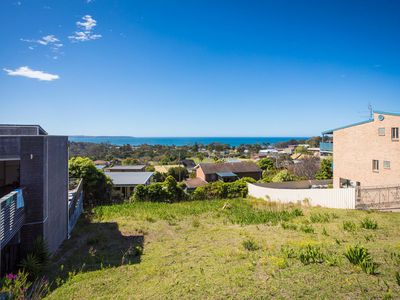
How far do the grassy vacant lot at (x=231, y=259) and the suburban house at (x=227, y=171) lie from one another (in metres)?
32.6

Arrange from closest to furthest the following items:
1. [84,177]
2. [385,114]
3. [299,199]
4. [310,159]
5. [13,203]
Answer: [13,203] → [385,114] → [299,199] → [84,177] → [310,159]

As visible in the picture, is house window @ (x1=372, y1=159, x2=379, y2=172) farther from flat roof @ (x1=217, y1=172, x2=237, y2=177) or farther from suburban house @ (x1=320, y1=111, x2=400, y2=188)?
flat roof @ (x1=217, y1=172, x2=237, y2=177)

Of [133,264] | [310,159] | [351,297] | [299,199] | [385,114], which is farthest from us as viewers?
[310,159]

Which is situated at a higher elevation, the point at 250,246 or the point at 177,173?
the point at 250,246

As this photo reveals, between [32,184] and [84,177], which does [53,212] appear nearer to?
[32,184]

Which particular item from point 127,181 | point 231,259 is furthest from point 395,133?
point 127,181

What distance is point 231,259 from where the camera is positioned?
28.8ft

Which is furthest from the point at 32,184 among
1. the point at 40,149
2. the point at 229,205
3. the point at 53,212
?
the point at 229,205

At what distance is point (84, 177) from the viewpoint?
2442cm

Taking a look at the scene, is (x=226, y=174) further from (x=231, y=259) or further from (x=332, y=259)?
(x=332, y=259)

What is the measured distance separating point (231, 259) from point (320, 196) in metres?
12.8

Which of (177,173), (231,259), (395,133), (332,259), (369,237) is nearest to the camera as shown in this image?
(332,259)

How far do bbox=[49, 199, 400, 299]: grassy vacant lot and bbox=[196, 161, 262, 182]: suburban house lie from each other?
107 feet

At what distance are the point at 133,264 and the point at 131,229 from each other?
555 cm
